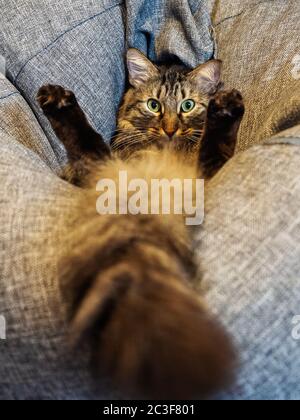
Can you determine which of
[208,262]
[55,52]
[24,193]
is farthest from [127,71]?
[208,262]

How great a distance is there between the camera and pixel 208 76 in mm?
1496

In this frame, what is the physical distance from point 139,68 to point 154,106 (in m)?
0.12

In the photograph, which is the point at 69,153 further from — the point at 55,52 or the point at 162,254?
the point at 162,254

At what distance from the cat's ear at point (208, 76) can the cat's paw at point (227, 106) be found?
429 mm

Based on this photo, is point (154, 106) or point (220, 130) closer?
point (220, 130)

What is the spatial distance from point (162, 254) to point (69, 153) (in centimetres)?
55

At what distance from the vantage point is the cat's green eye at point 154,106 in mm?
1514

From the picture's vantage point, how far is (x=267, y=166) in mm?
857

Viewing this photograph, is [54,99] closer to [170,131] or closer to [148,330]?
[170,131]

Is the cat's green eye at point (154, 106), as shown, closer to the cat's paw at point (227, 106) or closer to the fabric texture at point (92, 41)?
the fabric texture at point (92, 41)
